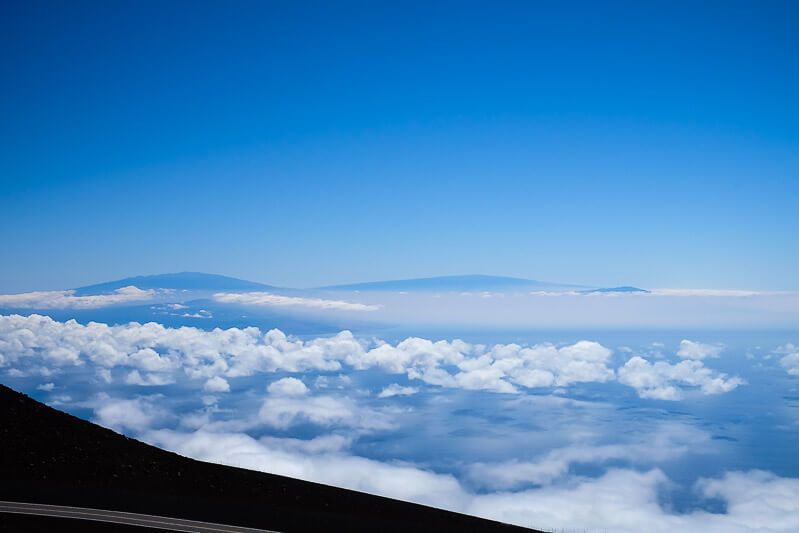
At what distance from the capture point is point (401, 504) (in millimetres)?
44062

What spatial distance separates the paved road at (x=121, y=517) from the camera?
120 ft

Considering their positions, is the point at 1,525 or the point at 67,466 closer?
the point at 1,525

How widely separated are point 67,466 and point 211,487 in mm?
12007

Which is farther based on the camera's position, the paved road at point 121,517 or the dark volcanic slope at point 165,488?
the dark volcanic slope at point 165,488

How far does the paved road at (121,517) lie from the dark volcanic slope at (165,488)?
3.05ft

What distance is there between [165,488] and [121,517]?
6.98 metres

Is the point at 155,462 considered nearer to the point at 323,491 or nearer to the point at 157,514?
the point at 157,514

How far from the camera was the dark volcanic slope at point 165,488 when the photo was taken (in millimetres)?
39969

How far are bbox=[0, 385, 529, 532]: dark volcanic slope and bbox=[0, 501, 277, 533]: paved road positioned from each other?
931mm

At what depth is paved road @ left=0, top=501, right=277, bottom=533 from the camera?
36.6 metres

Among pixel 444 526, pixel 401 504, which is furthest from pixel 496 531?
pixel 401 504

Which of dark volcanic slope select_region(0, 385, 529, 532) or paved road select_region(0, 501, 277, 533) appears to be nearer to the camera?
paved road select_region(0, 501, 277, 533)

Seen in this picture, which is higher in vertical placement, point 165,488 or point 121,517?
point 121,517

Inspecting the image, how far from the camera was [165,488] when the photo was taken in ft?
147
